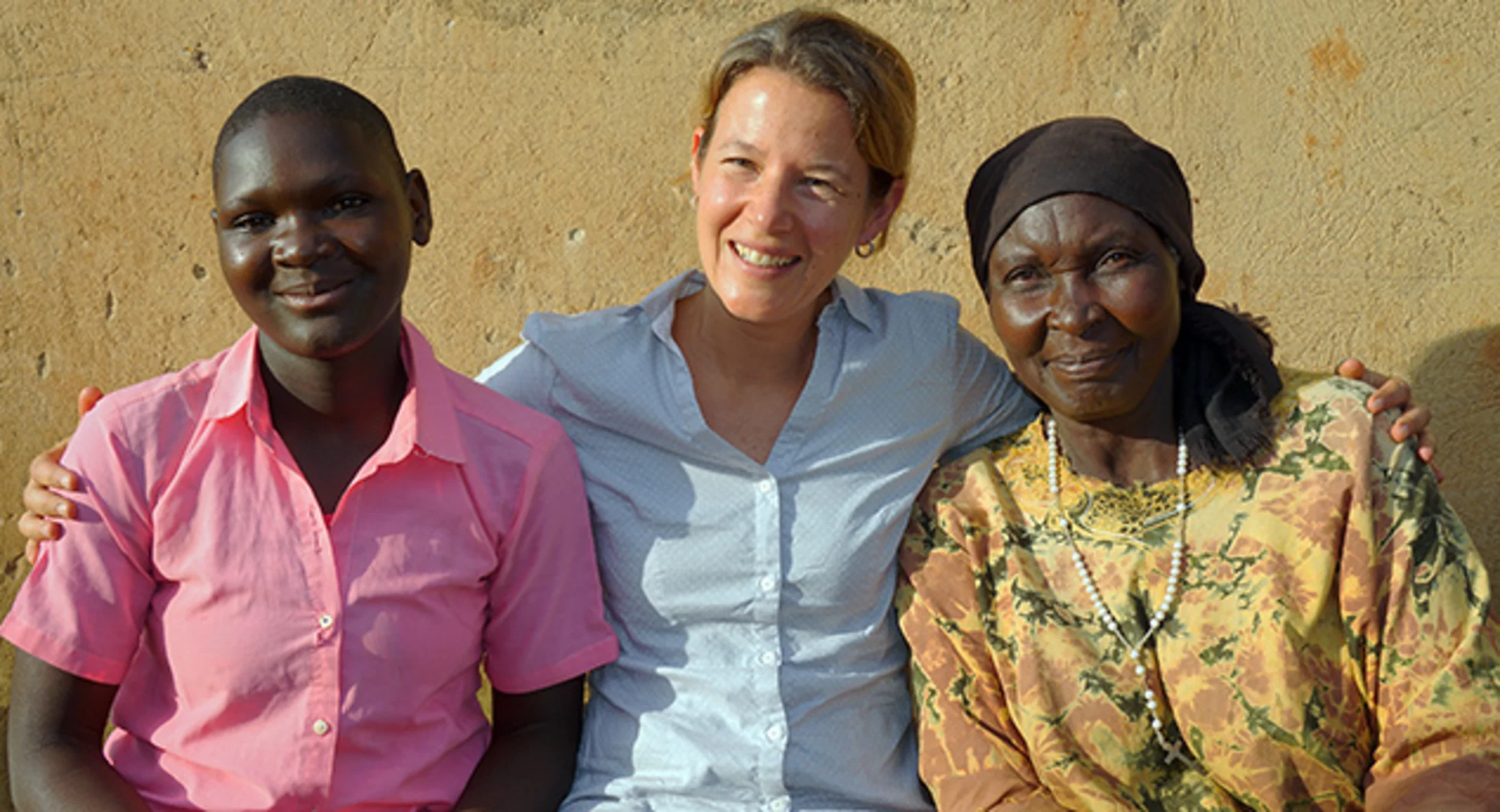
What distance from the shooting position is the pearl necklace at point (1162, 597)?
2.47 meters

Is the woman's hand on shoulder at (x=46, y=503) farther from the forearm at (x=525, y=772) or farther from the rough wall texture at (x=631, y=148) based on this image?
the rough wall texture at (x=631, y=148)

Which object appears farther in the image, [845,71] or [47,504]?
[845,71]

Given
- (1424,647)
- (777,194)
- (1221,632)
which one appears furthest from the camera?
(777,194)

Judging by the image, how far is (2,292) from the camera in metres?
3.32

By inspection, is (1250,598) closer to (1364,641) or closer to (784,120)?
(1364,641)

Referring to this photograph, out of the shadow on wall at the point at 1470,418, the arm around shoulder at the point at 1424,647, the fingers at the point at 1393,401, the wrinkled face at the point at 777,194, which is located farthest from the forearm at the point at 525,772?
the shadow on wall at the point at 1470,418

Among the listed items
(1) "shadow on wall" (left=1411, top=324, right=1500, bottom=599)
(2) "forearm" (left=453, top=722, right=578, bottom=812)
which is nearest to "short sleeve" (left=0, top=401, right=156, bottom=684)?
(2) "forearm" (left=453, top=722, right=578, bottom=812)

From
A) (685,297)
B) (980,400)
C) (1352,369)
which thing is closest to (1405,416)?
(1352,369)

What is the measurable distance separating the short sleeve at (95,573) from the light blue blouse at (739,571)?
2.42 feet

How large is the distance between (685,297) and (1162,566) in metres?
1.05

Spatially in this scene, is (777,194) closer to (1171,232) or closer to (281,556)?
(1171,232)

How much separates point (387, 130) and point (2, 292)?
148 cm

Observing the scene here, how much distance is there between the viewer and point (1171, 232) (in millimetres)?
2529

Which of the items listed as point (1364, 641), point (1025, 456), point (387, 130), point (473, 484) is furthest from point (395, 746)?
point (1364, 641)
